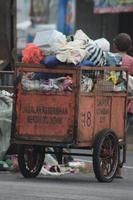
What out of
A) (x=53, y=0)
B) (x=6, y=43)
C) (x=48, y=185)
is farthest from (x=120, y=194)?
(x=53, y=0)

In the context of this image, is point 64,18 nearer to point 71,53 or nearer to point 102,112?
point 102,112

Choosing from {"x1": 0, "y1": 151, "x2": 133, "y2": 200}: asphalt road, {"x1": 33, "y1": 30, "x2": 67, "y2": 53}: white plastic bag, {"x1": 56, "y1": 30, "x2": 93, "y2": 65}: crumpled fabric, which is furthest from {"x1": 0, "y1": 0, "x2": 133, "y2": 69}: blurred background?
{"x1": 56, "y1": 30, "x2": 93, "y2": 65}: crumpled fabric

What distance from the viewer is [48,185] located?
1048 cm

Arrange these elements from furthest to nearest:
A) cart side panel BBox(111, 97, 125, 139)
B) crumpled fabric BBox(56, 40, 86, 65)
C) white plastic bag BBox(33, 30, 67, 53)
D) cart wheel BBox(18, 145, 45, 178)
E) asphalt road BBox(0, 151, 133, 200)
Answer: cart side panel BBox(111, 97, 125, 139) < cart wheel BBox(18, 145, 45, 178) < white plastic bag BBox(33, 30, 67, 53) < crumpled fabric BBox(56, 40, 86, 65) < asphalt road BBox(0, 151, 133, 200)

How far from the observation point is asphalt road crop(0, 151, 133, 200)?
9242mm

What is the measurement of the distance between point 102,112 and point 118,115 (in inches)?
14.5

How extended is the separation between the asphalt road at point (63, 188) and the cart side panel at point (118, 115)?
0.66 meters

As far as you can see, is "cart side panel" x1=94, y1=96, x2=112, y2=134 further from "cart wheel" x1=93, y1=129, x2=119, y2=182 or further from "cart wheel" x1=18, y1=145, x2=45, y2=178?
"cart wheel" x1=18, y1=145, x2=45, y2=178

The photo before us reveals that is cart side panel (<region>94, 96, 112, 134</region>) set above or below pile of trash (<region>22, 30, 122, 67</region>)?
below

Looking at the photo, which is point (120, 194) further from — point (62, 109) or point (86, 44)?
point (86, 44)

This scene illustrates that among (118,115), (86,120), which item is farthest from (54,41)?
(118,115)

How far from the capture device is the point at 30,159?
11508 mm

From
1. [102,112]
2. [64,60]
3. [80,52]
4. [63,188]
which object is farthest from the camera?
[102,112]

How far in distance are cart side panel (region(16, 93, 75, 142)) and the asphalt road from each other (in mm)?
571
